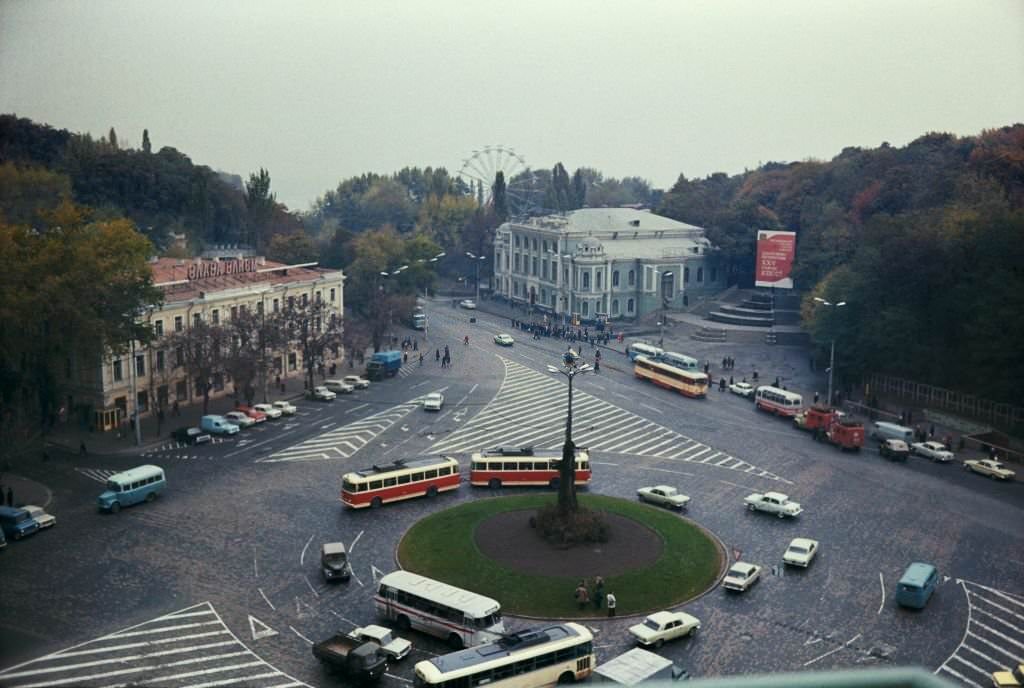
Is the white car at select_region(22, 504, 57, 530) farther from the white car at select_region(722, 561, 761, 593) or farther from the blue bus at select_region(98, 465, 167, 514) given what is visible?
the white car at select_region(722, 561, 761, 593)

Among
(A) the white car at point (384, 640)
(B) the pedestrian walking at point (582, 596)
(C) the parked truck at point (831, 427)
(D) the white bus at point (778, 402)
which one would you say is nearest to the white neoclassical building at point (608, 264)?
(D) the white bus at point (778, 402)

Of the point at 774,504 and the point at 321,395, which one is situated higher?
the point at 321,395

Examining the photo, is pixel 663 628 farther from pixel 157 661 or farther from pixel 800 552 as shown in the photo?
pixel 157 661

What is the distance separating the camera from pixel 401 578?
25.6 meters

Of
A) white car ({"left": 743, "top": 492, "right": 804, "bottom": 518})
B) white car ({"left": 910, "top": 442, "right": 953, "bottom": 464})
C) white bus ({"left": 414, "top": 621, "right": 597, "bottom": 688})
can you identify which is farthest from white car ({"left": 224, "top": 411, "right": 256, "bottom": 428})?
white car ({"left": 910, "top": 442, "right": 953, "bottom": 464})

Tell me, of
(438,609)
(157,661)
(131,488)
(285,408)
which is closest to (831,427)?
(285,408)

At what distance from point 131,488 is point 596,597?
16563 mm

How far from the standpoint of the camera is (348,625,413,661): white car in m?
23.3

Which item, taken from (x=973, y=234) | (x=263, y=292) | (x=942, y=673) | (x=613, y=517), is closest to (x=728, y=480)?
(x=613, y=517)

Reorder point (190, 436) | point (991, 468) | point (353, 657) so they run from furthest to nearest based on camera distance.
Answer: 1. point (190, 436)
2. point (991, 468)
3. point (353, 657)

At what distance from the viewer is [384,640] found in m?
23.4

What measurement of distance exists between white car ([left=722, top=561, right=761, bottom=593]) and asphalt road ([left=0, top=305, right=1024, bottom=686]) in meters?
0.34

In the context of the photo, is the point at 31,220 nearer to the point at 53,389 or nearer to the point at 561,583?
the point at 53,389

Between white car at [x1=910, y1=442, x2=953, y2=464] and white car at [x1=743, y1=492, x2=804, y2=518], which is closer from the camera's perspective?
white car at [x1=743, y1=492, x2=804, y2=518]
